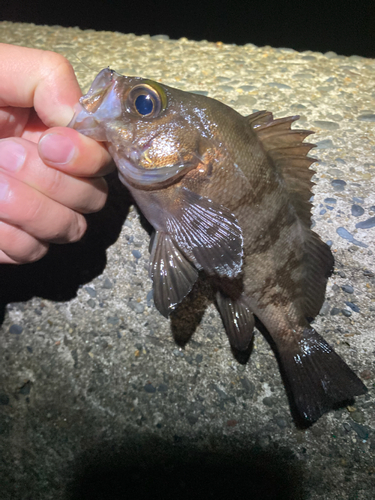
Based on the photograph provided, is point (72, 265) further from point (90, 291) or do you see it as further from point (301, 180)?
point (301, 180)

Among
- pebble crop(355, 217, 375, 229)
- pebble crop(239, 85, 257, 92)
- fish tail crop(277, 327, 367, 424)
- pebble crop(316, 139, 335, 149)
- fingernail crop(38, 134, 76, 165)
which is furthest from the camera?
pebble crop(239, 85, 257, 92)

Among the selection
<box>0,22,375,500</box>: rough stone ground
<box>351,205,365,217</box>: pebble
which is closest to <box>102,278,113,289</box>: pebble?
<box>0,22,375,500</box>: rough stone ground

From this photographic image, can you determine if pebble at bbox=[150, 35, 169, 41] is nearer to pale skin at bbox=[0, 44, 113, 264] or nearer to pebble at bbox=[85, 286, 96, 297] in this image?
pale skin at bbox=[0, 44, 113, 264]

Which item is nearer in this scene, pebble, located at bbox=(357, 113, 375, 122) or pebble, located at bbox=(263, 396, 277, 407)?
pebble, located at bbox=(263, 396, 277, 407)

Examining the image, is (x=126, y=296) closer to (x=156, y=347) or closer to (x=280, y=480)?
(x=156, y=347)

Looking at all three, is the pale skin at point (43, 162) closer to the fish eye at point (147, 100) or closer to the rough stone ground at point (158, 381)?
the fish eye at point (147, 100)

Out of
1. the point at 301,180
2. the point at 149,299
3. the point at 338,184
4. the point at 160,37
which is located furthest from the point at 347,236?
the point at 160,37
